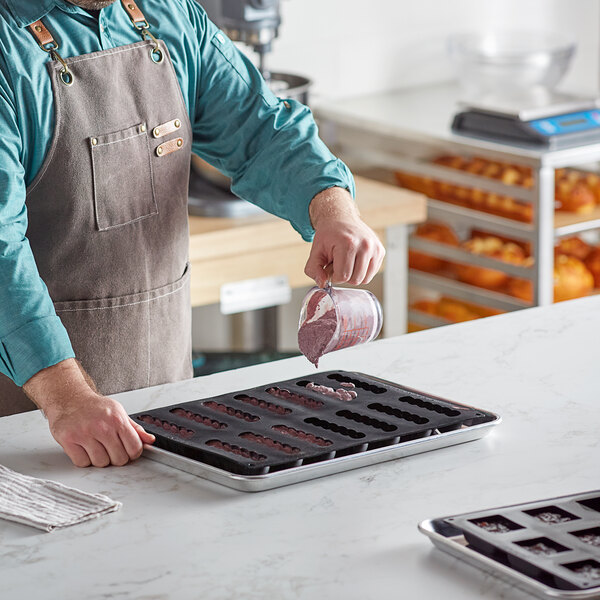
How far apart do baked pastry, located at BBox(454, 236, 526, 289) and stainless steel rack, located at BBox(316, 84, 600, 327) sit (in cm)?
3

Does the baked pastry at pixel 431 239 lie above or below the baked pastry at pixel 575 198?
below

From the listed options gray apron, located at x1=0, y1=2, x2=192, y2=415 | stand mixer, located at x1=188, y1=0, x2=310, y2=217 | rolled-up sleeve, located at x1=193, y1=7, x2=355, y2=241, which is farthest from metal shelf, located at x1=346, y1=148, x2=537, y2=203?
gray apron, located at x1=0, y1=2, x2=192, y2=415

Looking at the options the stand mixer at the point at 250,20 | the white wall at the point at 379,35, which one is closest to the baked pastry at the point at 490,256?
the white wall at the point at 379,35

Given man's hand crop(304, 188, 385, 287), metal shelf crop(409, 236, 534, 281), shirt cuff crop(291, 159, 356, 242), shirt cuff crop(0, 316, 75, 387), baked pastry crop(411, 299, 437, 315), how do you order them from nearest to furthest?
shirt cuff crop(0, 316, 75, 387) < man's hand crop(304, 188, 385, 287) < shirt cuff crop(291, 159, 356, 242) < metal shelf crop(409, 236, 534, 281) < baked pastry crop(411, 299, 437, 315)

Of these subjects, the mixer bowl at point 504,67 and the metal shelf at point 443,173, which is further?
the mixer bowl at point 504,67

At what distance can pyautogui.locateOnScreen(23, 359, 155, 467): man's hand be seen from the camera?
4.55 feet

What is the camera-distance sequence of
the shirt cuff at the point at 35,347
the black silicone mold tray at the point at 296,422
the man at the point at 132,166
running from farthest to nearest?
the man at the point at 132,166, the shirt cuff at the point at 35,347, the black silicone mold tray at the point at 296,422

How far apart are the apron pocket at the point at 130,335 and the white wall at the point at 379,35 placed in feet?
5.65

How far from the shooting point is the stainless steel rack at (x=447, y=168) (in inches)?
120

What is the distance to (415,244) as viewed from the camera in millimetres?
3473

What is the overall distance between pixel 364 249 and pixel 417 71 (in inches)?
94.8

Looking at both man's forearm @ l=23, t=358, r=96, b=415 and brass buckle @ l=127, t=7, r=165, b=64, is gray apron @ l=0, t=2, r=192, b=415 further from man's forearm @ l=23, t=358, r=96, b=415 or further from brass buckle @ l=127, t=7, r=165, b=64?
man's forearm @ l=23, t=358, r=96, b=415

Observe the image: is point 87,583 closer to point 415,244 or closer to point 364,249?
point 364,249

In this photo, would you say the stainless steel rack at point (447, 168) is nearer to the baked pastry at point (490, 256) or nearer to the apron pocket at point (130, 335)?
the baked pastry at point (490, 256)
